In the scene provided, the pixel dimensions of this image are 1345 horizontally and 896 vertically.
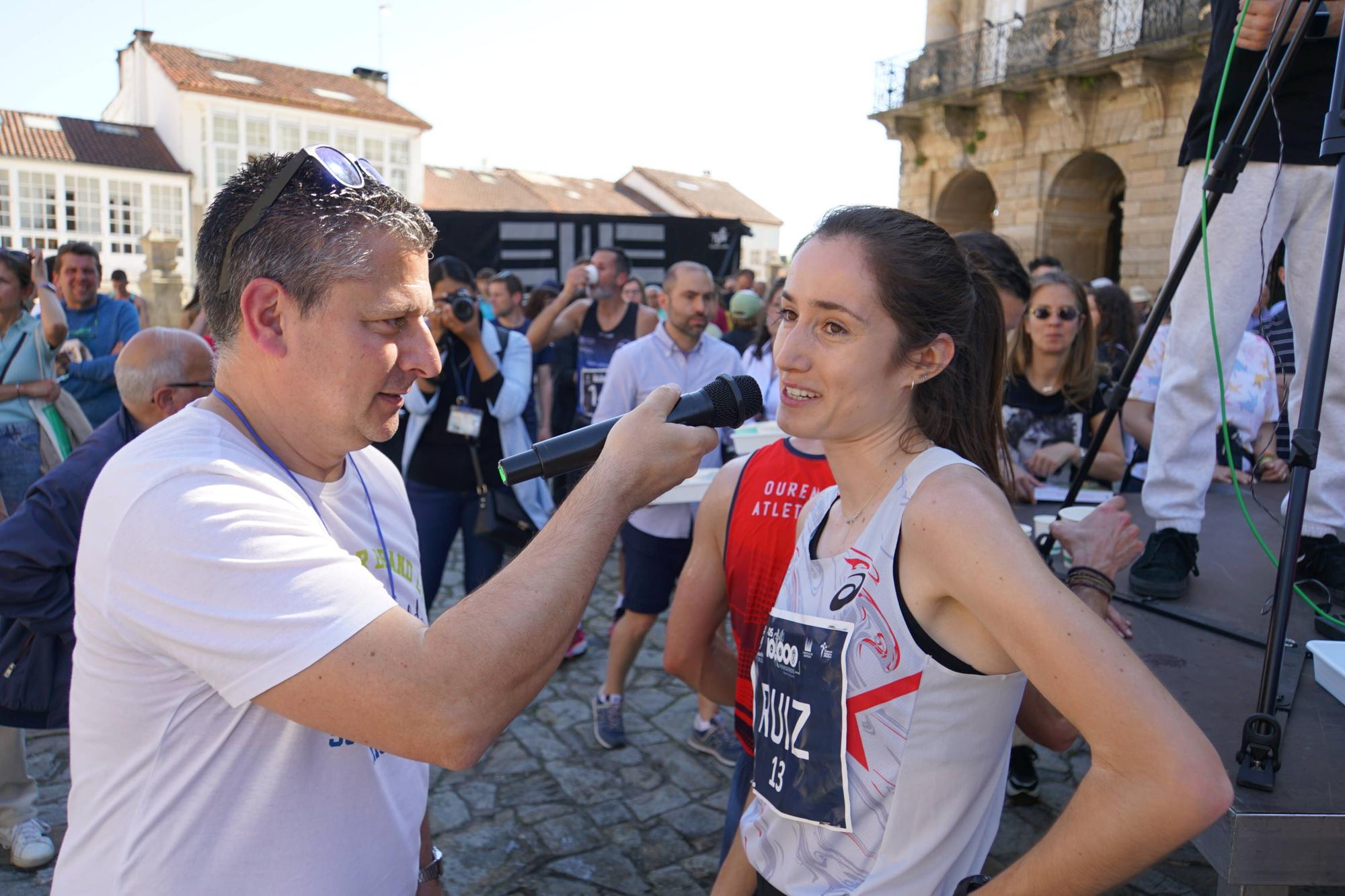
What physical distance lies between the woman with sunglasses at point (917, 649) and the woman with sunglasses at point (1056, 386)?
2.61 m

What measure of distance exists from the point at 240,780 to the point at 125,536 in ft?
1.36

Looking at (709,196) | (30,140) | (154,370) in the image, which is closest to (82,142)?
(30,140)

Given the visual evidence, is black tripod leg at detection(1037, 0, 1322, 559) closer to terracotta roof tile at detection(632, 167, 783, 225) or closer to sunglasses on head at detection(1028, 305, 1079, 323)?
sunglasses on head at detection(1028, 305, 1079, 323)

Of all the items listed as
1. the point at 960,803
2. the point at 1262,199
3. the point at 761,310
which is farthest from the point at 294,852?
the point at 761,310

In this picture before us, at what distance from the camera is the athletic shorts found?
4555mm

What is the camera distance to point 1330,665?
2004 mm

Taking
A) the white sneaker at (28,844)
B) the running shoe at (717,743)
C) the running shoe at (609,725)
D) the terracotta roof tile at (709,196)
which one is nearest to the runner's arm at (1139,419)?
A: the running shoe at (717,743)

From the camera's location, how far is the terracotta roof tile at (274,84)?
35219mm

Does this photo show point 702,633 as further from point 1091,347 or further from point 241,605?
point 1091,347

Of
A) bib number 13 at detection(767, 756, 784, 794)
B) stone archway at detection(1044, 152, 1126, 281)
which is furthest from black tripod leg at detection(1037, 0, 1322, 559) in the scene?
stone archway at detection(1044, 152, 1126, 281)

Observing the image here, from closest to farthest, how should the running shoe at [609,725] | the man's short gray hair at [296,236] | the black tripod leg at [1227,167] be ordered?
the man's short gray hair at [296,236] → the black tripod leg at [1227,167] → the running shoe at [609,725]

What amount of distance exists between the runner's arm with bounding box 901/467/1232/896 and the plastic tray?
1101 millimetres

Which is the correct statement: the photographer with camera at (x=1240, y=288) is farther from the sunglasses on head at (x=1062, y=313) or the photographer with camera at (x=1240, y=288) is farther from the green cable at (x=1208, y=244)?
the sunglasses on head at (x=1062, y=313)

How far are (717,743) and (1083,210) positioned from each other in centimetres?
1900
